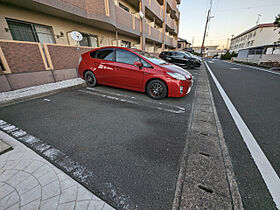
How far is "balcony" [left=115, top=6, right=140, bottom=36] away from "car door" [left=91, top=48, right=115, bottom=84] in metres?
4.75

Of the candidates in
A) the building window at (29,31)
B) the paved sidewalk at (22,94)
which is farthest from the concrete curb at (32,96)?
the building window at (29,31)

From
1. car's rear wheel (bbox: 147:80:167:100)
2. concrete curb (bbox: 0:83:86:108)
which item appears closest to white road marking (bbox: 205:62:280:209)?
car's rear wheel (bbox: 147:80:167:100)

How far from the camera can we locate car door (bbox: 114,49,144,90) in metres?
3.56

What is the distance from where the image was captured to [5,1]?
13.5 ft

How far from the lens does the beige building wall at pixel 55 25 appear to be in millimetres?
4289

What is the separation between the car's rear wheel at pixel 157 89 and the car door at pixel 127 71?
0.32 metres

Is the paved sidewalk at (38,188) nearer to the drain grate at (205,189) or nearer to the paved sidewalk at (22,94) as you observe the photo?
the drain grate at (205,189)

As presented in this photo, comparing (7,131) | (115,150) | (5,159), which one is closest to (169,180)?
(115,150)

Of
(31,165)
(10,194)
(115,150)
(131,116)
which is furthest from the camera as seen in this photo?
(131,116)

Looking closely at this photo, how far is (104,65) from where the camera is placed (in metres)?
4.00

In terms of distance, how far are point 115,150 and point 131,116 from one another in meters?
1.06

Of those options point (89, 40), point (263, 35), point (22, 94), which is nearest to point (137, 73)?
point (22, 94)

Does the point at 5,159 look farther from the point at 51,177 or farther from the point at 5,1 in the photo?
the point at 5,1

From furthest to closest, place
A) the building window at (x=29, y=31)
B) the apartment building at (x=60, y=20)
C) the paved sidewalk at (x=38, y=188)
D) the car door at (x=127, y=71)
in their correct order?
the building window at (x=29, y=31), the apartment building at (x=60, y=20), the car door at (x=127, y=71), the paved sidewalk at (x=38, y=188)
